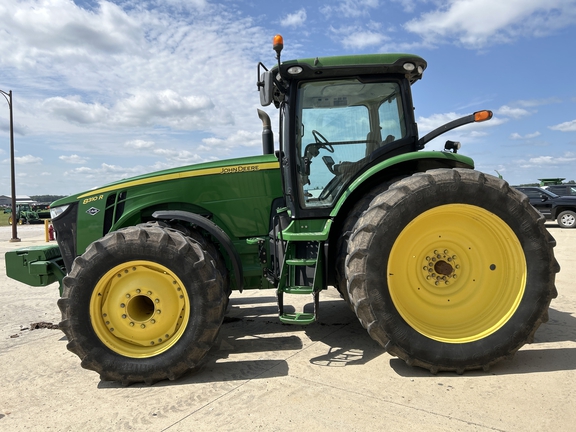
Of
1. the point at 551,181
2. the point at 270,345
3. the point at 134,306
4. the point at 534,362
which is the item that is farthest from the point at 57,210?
the point at 551,181

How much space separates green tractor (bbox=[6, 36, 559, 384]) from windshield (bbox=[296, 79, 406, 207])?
0.04 feet

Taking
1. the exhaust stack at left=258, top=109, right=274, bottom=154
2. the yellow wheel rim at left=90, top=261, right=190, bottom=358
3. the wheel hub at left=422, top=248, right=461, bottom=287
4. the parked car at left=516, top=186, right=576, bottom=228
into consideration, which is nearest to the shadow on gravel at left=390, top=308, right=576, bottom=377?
the wheel hub at left=422, top=248, right=461, bottom=287

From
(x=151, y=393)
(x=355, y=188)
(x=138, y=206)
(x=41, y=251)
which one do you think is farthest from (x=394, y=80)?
(x=41, y=251)

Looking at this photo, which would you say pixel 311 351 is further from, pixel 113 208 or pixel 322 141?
pixel 113 208

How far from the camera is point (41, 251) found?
401cm

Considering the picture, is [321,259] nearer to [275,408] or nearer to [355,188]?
[355,188]

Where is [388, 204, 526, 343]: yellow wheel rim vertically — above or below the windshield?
below

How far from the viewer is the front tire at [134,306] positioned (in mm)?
3045

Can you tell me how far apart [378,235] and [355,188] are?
0.55m

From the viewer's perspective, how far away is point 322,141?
3.71 metres

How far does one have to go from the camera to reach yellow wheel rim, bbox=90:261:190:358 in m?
3.15

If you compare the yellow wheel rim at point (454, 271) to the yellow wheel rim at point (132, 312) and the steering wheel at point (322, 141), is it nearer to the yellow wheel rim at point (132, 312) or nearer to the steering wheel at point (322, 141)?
the steering wheel at point (322, 141)

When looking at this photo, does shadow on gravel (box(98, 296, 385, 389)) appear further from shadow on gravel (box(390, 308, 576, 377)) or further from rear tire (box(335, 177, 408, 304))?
rear tire (box(335, 177, 408, 304))

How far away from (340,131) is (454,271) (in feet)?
5.29
